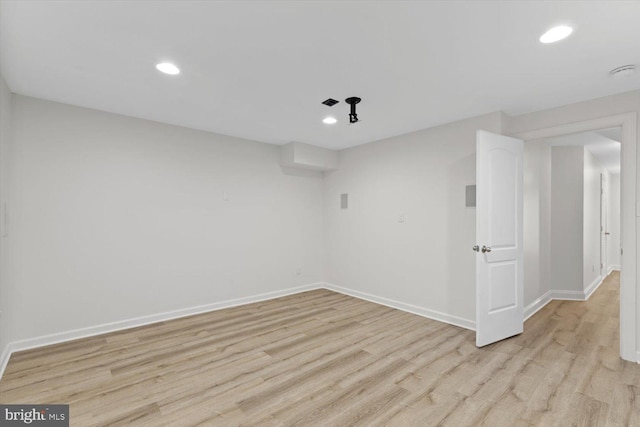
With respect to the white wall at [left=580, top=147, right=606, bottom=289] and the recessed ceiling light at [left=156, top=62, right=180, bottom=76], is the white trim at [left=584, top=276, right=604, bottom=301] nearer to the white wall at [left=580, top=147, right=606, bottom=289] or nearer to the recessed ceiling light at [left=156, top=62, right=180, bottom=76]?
the white wall at [left=580, top=147, right=606, bottom=289]

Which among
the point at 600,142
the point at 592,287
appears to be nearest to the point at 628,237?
the point at 600,142

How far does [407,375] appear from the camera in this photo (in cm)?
246

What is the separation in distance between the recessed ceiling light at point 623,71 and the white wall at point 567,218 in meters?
2.96

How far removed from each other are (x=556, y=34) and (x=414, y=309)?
333 centimetres

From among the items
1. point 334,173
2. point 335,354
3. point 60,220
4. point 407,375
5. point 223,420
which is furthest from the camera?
point 334,173

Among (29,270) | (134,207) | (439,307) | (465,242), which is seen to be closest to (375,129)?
(465,242)

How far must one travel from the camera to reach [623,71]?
2.31 m

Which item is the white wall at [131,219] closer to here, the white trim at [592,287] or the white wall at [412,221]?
the white wall at [412,221]

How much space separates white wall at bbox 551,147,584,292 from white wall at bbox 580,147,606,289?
0.30ft

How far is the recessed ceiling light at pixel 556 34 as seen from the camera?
1.83 metres

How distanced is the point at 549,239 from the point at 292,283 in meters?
4.37

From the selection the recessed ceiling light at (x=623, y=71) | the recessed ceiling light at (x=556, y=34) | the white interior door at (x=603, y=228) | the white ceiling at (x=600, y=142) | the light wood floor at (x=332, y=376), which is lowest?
the light wood floor at (x=332, y=376)

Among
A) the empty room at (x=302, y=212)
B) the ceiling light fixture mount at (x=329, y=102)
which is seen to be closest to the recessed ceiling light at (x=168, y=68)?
the empty room at (x=302, y=212)

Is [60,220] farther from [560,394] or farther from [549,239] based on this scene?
[549,239]
